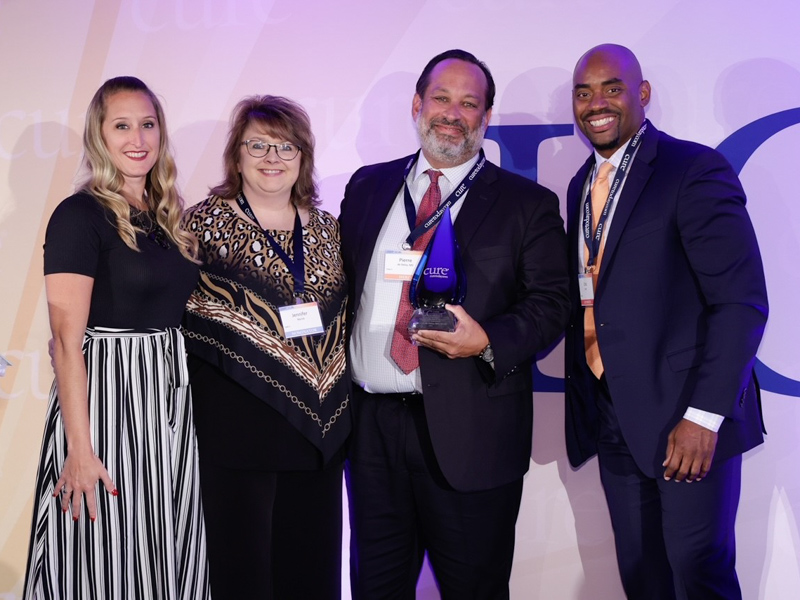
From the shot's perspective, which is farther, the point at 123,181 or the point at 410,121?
the point at 410,121

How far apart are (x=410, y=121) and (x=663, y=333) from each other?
1.45 m

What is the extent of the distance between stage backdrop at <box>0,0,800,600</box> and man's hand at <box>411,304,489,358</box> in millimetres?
1027

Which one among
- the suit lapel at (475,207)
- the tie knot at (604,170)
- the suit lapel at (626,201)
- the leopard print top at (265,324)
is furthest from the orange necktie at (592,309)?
the leopard print top at (265,324)

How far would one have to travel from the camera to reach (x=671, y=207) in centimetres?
224

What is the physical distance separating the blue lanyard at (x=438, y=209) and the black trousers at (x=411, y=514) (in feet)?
1.73

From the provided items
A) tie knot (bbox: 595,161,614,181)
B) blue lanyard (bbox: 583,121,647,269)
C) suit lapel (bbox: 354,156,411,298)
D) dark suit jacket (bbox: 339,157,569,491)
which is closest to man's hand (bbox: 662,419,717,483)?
dark suit jacket (bbox: 339,157,569,491)

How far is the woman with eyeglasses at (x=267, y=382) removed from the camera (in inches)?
89.0

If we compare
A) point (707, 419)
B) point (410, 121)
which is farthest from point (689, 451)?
point (410, 121)

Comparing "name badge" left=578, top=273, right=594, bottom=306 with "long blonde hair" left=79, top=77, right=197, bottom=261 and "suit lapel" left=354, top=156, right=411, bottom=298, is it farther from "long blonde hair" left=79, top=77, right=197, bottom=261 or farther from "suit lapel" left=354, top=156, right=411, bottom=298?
"long blonde hair" left=79, top=77, right=197, bottom=261

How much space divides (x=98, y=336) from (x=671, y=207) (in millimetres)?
1788

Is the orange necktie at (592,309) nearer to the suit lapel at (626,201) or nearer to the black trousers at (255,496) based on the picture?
the suit lapel at (626,201)

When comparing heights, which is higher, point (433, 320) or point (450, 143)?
point (450, 143)

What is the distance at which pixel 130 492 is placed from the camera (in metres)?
2.13

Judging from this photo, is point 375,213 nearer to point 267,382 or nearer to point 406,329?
point 406,329
